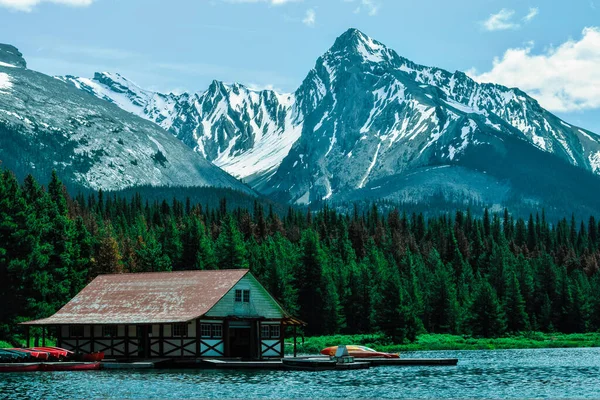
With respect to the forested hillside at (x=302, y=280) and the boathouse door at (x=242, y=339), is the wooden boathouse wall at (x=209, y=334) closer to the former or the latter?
the boathouse door at (x=242, y=339)

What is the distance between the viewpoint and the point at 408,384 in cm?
6788

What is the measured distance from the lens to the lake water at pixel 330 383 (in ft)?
199

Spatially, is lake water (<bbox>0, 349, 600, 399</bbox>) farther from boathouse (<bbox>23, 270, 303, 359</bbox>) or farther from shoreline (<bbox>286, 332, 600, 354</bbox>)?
shoreline (<bbox>286, 332, 600, 354</bbox>)

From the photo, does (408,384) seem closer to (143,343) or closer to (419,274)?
(143,343)

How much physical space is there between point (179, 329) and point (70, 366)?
11.0 metres

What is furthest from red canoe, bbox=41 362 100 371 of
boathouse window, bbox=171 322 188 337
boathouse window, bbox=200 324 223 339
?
boathouse window, bbox=200 324 223 339

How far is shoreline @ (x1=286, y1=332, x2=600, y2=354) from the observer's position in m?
126

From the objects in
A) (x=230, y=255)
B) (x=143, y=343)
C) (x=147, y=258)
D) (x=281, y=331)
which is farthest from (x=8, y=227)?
(x=230, y=255)

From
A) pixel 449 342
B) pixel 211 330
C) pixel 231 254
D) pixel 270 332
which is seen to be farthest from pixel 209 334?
pixel 231 254

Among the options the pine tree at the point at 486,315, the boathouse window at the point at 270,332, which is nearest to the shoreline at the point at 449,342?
the pine tree at the point at 486,315

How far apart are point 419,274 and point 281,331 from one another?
3619 inches

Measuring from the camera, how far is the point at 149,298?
9212 cm

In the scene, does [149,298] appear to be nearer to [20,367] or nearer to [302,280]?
[20,367]

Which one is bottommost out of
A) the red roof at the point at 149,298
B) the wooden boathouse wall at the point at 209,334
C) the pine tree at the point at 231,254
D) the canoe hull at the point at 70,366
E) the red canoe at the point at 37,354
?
the canoe hull at the point at 70,366
